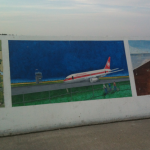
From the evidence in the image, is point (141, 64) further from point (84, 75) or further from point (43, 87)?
point (43, 87)

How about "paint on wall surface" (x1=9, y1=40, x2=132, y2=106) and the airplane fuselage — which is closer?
"paint on wall surface" (x1=9, y1=40, x2=132, y2=106)

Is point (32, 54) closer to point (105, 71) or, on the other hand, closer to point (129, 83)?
point (105, 71)

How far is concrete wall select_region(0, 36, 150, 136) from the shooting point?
662 centimetres

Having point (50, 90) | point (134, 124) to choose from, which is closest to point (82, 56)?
point (50, 90)

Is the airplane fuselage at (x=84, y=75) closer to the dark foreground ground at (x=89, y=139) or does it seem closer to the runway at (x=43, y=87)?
the runway at (x=43, y=87)

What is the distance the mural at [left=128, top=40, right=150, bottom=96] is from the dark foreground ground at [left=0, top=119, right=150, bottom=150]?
4.97 feet

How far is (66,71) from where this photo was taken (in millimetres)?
7242

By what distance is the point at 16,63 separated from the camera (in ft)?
22.3

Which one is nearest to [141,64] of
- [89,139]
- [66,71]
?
[66,71]

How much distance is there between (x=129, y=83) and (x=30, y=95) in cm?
371

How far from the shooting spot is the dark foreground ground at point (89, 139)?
5.35 m

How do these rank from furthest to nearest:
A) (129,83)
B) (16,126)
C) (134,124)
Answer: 1. (129,83)
2. (134,124)
3. (16,126)

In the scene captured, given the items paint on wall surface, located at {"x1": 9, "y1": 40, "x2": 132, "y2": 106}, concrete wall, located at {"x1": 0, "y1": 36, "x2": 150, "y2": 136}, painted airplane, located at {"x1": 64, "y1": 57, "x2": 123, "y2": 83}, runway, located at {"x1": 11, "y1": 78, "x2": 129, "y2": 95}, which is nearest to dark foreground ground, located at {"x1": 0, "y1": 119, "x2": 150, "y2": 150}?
concrete wall, located at {"x1": 0, "y1": 36, "x2": 150, "y2": 136}

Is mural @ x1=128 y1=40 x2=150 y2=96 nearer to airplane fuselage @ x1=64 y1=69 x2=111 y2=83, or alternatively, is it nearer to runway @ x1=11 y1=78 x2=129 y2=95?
airplane fuselage @ x1=64 y1=69 x2=111 y2=83
